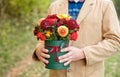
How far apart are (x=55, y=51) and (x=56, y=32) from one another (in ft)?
0.42

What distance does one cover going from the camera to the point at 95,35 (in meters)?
2.55

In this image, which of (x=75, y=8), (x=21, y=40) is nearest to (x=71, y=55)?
(x=75, y=8)

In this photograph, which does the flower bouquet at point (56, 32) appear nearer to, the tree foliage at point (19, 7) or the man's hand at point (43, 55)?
the man's hand at point (43, 55)

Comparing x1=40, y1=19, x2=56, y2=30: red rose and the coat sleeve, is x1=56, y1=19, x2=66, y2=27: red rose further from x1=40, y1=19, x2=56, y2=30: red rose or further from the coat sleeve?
the coat sleeve

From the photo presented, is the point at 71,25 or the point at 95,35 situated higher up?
the point at 71,25

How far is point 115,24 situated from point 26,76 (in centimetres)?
429

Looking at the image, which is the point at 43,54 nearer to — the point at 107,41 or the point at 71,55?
the point at 71,55

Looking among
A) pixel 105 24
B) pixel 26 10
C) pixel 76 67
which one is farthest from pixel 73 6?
pixel 26 10

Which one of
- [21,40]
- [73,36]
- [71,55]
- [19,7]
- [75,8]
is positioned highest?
[75,8]

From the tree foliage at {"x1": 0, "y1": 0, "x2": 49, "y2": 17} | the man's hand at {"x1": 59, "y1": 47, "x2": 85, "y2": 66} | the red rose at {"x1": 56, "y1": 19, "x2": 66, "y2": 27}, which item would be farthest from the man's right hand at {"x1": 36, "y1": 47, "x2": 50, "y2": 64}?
the tree foliage at {"x1": 0, "y1": 0, "x2": 49, "y2": 17}

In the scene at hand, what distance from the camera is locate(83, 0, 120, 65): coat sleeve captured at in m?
2.50

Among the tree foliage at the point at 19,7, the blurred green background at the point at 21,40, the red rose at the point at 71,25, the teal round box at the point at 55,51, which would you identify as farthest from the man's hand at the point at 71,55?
the tree foliage at the point at 19,7

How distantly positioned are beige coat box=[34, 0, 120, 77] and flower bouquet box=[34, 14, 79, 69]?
0.65ft

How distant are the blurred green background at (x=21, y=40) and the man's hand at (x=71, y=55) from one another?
308 centimetres
